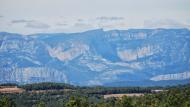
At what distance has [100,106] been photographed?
19575cm

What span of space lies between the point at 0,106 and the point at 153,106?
5388cm

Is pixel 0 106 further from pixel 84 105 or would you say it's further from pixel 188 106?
pixel 188 106

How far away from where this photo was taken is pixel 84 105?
629ft

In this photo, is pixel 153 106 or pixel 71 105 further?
pixel 153 106

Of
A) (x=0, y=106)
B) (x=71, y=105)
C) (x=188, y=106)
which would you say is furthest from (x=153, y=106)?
(x=0, y=106)

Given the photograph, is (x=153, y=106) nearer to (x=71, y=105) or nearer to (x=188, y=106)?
(x=188, y=106)

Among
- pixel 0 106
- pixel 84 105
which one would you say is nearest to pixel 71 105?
pixel 84 105

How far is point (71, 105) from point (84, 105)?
1638cm

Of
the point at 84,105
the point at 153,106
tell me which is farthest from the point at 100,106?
the point at 153,106

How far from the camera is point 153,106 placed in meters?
199

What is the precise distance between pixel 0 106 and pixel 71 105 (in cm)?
3358

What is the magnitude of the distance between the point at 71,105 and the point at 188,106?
4004 cm

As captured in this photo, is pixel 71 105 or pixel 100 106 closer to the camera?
pixel 71 105

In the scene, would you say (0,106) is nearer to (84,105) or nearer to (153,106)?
(84,105)
